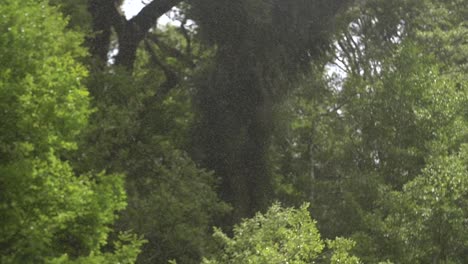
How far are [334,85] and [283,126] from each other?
16.9 feet

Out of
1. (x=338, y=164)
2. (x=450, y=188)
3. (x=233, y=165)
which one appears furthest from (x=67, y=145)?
(x=338, y=164)

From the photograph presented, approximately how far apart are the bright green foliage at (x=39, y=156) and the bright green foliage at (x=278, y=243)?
2.13 m

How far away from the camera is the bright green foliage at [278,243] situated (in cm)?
1528

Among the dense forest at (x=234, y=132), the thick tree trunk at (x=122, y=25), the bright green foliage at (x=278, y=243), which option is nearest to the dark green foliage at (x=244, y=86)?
the dense forest at (x=234, y=132)

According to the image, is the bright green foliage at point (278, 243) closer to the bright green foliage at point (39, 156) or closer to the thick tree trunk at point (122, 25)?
the bright green foliage at point (39, 156)

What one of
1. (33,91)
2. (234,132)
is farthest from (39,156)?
(234,132)

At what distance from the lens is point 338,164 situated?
92.6ft

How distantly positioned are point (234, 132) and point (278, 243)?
828 centimetres

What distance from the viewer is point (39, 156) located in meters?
14.0

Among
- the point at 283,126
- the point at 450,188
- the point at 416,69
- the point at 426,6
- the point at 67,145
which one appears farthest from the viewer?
the point at 426,6

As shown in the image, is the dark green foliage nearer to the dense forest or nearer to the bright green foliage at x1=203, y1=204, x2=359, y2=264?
the dense forest

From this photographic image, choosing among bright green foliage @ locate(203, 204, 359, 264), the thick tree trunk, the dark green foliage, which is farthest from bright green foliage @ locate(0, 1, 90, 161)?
the thick tree trunk

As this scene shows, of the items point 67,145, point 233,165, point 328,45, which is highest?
point 328,45

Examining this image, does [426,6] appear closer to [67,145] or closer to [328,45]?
[328,45]
